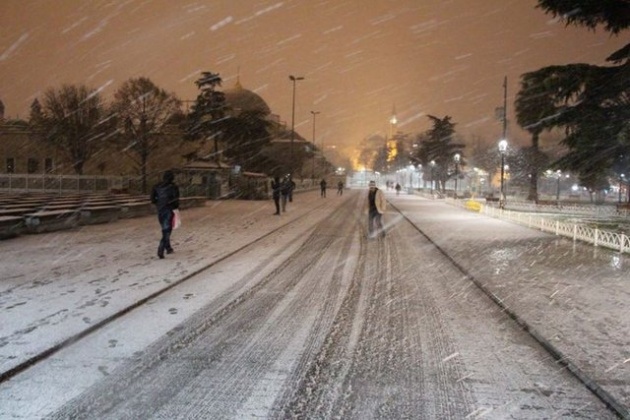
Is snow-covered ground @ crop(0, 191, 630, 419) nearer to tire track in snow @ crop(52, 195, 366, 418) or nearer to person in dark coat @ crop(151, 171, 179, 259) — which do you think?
tire track in snow @ crop(52, 195, 366, 418)

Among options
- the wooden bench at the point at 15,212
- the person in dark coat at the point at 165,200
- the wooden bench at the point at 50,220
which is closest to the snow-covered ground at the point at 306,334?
the person in dark coat at the point at 165,200

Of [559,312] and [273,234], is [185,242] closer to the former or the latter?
[273,234]

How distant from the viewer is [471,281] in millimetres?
9969

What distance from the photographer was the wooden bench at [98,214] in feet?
63.8

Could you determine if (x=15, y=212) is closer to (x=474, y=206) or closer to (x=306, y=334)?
(x=306, y=334)

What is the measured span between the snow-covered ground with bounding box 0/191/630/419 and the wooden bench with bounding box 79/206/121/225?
6467 millimetres

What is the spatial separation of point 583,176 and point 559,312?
12.6 m

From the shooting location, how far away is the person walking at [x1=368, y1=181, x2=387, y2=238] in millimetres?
17094

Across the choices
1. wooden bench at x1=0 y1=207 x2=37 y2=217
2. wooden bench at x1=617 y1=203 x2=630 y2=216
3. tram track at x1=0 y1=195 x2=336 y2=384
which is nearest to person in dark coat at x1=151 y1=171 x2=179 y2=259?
tram track at x1=0 y1=195 x2=336 y2=384

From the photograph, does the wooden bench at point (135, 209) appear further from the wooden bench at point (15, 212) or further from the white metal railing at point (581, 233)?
the white metal railing at point (581, 233)

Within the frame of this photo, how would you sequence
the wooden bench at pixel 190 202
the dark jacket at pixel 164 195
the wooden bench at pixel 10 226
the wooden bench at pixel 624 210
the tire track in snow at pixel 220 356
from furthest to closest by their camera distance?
the wooden bench at pixel 624 210 < the wooden bench at pixel 190 202 < the wooden bench at pixel 10 226 < the dark jacket at pixel 164 195 < the tire track in snow at pixel 220 356

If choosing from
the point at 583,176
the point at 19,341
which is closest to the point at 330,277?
the point at 19,341

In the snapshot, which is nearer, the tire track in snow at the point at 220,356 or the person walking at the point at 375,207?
the tire track in snow at the point at 220,356

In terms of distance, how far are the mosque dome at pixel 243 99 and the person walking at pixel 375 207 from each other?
261 ft
